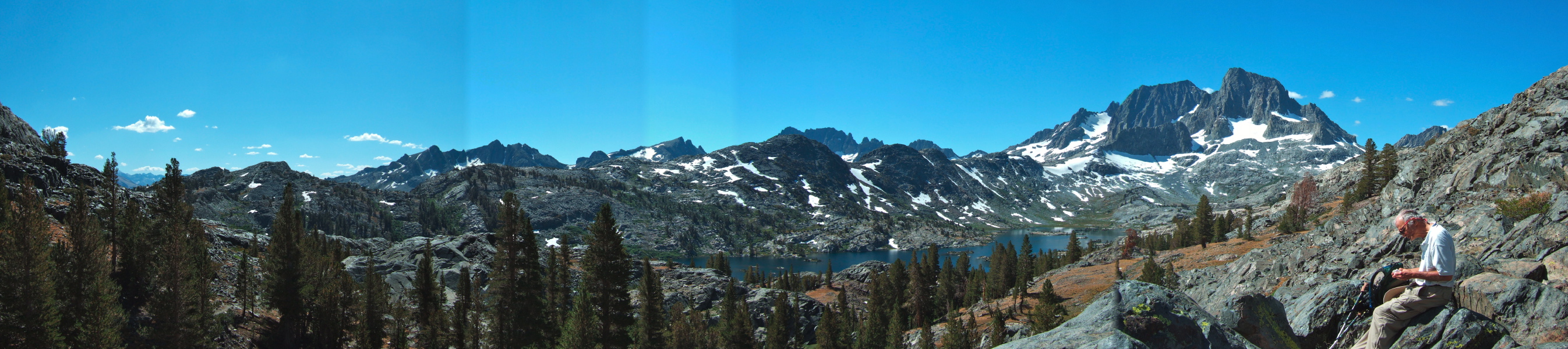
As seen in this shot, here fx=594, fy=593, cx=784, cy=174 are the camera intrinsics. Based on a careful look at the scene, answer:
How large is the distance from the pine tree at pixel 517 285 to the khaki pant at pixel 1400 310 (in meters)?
35.7

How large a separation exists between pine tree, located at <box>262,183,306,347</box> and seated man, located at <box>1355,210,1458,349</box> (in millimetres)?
55288

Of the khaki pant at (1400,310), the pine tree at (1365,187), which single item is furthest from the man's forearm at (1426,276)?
the pine tree at (1365,187)

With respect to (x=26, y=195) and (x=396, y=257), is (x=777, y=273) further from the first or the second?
(x=26, y=195)

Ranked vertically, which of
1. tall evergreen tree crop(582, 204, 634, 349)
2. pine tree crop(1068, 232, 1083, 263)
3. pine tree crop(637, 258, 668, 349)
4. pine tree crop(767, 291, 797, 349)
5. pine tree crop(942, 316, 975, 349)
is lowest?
pine tree crop(767, 291, 797, 349)

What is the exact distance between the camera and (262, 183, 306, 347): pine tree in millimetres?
41781

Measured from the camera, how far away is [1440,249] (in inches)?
409

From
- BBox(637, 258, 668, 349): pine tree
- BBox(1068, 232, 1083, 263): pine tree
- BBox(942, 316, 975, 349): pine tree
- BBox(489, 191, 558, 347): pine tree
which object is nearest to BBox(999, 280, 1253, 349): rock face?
BBox(637, 258, 668, 349): pine tree

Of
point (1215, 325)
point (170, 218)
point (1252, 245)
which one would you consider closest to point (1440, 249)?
point (1215, 325)

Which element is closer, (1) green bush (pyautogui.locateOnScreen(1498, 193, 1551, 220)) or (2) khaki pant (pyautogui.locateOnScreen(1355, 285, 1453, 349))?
(2) khaki pant (pyautogui.locateOnScreen(1355, 285, 1453, 349))

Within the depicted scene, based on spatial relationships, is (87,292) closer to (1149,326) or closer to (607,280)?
(607,280)

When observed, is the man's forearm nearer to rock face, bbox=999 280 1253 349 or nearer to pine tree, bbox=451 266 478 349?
rock face, bbox=999 280 1253 349

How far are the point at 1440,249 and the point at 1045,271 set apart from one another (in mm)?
120789

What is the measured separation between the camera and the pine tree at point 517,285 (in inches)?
1427

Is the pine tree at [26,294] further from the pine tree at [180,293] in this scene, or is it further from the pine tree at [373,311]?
the pine tree at [373,311]
